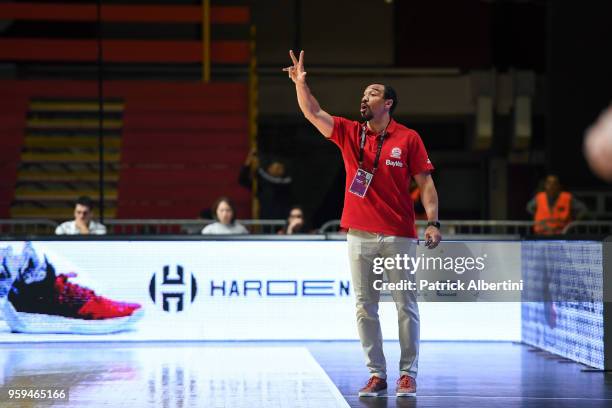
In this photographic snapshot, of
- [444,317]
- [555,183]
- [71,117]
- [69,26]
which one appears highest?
[69,26]

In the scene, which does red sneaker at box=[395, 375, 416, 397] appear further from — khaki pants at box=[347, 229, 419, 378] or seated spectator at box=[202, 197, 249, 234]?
seated spectator at box=[202, 197, 249, 234]

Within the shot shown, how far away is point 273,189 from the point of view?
45.0ft

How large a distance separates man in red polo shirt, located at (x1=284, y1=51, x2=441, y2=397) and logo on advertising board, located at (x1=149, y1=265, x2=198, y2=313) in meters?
3.07

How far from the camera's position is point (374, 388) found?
625cm

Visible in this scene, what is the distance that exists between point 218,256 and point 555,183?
5.02 metres

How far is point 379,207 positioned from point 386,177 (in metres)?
0.17

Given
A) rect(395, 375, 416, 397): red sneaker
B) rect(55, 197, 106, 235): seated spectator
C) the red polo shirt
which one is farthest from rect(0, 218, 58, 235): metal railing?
rect(395, 375, 416, 397): red sneaker

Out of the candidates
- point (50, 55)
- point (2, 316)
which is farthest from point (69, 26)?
point (2, 316)

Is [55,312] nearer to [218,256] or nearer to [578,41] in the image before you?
[218,256]

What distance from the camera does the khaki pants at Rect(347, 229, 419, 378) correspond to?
6.35 m

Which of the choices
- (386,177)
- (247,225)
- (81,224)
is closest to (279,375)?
(386,177)

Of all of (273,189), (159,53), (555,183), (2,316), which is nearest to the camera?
(2,316)

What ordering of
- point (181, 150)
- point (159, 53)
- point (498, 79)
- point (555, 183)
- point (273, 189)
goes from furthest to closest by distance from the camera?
point (498, 79)
point (159, 53)
point (181, 150)
point (273, 189)
point (555, 183)

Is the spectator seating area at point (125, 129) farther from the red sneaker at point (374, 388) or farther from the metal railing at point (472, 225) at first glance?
the red sneaker at point (374, 388)
